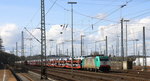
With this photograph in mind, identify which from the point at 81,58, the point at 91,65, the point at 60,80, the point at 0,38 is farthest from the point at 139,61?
the point at 0,38

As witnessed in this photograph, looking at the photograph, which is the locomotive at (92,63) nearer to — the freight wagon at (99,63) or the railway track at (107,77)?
the freight wagon at (99,63)

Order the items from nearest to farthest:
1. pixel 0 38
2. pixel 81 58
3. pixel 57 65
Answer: pixel 81 58 < pixel 57 65 < pixel 0 38

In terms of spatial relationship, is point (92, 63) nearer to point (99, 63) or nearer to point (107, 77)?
point (99, 63)

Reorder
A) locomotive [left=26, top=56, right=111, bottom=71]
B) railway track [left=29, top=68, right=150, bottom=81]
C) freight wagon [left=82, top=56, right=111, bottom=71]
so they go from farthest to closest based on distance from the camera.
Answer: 1. locomotive [left=26, top=56, right=111, bottom=71]
2. freight wagon [left=82, top=56, right=111, bottom=71]
3. railway track [left=29, top=68, right=150, bottom=81]

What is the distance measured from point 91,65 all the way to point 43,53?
26164 millimetres

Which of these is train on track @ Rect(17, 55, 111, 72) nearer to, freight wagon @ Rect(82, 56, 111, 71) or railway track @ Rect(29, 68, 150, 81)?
freight wagon @ Rect(82, 56, 111, 71)

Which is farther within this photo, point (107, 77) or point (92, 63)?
point (92, 63)

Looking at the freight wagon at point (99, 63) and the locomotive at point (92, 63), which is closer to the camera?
the freight wagon at point (99, 63)

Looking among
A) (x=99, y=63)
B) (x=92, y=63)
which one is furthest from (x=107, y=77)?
(x=92, y=63)

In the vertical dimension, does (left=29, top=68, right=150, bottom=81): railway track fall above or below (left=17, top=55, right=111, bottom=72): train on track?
below

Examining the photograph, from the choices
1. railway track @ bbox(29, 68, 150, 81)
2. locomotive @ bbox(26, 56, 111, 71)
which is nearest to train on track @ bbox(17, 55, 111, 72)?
locomotive @ bbox(26, 56, 111, 71)

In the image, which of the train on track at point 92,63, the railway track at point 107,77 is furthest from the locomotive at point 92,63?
the railway track at point 107,77

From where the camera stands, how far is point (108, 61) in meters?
58.6

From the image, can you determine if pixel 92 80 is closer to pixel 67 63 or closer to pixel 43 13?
pixel 43 13
